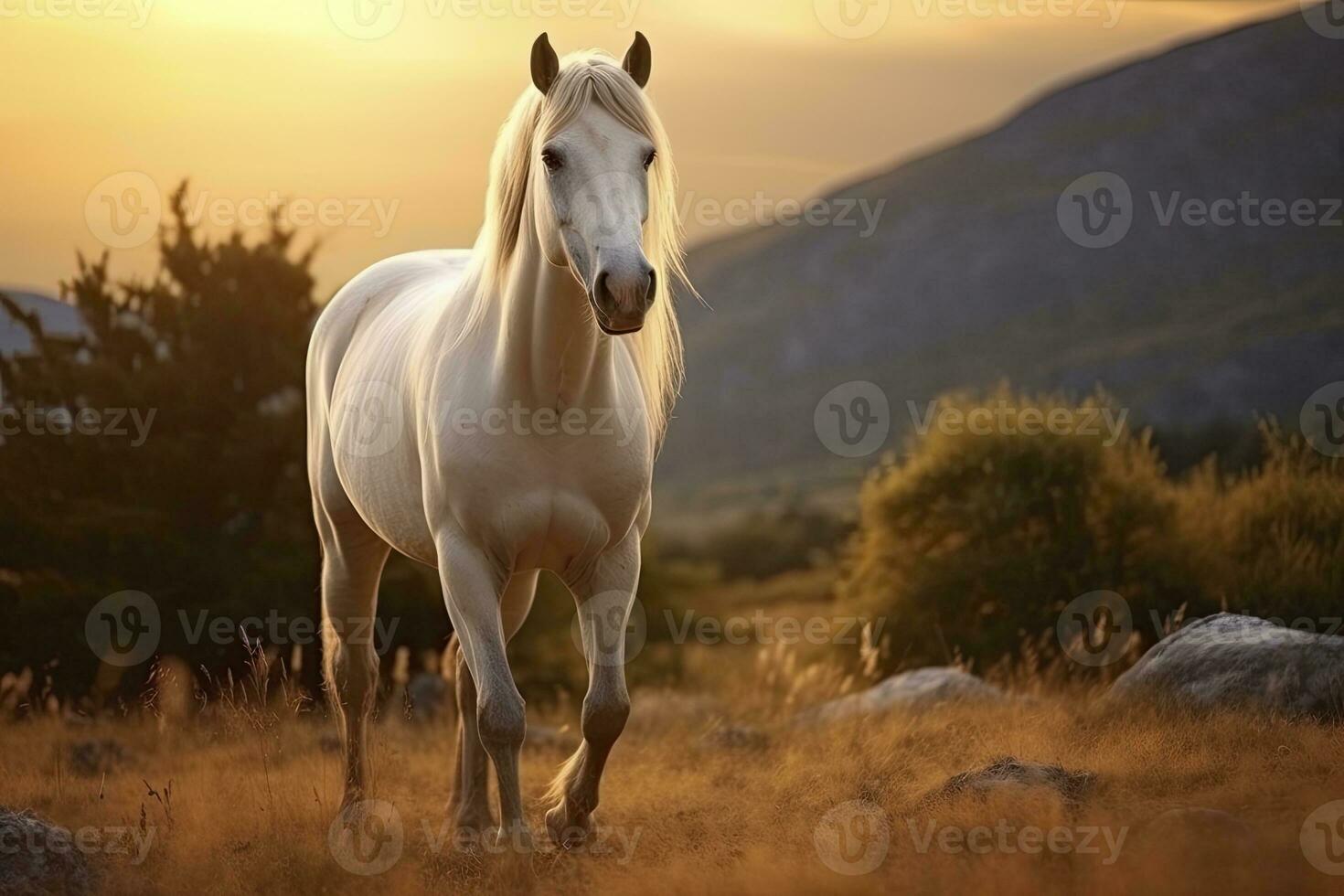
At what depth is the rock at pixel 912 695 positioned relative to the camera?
27.9 feet

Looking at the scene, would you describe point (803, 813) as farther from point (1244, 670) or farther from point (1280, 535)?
point (1280, 535)

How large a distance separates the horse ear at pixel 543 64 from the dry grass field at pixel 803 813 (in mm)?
2896

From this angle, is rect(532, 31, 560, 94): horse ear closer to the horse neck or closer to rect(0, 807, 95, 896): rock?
the horse neck

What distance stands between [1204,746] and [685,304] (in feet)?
546

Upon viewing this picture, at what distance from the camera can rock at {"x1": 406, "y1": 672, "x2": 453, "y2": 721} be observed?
10.7 metres

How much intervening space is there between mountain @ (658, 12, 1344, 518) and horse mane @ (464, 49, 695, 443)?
70.0 m

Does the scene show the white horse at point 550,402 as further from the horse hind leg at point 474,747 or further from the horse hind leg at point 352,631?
the horse hind leg at point 352,631

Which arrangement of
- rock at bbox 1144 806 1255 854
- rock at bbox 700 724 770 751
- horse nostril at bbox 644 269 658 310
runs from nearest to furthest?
1. horse nostril at bbox 644 269 658 310
2. rock at bbox 1144 806 1255 854
3. rock at bbox 700 724 770 751

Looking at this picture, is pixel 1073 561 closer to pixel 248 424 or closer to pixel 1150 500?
pixel 1150 500

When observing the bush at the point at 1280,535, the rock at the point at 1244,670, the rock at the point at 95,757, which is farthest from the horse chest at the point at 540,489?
the bush at the point at 1280,535

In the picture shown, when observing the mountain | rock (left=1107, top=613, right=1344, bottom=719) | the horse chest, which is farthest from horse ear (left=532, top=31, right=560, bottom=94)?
the mountain

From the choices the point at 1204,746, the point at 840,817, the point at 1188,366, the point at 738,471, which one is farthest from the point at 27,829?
the point at 738,471

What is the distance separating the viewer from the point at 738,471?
122 m

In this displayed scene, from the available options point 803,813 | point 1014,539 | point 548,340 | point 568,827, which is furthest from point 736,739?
point 1014,539
